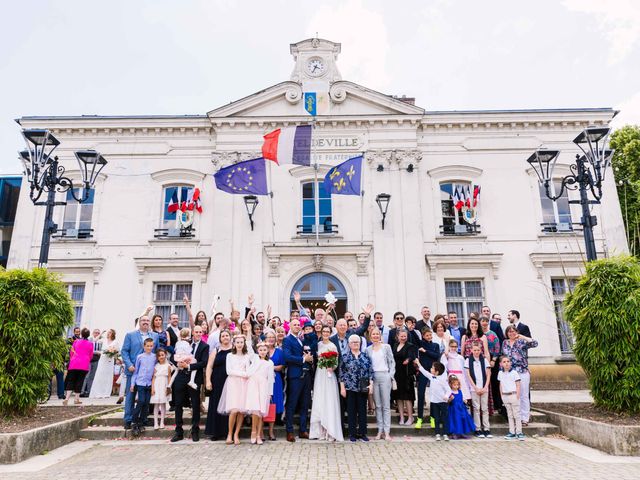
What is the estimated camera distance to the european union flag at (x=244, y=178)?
13.4 m

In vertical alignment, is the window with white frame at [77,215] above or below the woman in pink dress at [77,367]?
above

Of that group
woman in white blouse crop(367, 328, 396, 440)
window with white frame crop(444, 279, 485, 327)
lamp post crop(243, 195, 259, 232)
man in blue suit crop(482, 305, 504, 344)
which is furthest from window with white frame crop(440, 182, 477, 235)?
woman in white blouse crop(367, 328, 396, 440)

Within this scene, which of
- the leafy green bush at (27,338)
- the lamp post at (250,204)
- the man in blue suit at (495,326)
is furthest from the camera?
the lamp post at (250,204)

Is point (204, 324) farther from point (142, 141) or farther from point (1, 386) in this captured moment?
point (142, 141)

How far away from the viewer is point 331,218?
51.8 ft

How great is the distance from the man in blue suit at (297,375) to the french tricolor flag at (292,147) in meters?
7.06

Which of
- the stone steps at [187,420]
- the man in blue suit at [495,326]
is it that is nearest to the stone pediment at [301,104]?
the man in blue suit at [495,326]

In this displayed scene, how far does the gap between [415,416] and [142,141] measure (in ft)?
45.4

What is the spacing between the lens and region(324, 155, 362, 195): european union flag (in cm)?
1370

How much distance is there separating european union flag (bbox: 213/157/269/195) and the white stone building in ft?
7.56

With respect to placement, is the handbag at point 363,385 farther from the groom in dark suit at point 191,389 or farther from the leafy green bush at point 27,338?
the leafy green bush at point 27,338

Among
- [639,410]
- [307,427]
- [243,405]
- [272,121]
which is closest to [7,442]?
[243,405]

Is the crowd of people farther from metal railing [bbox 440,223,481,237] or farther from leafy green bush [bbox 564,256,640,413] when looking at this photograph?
metal railing [bbox 440,223,481,237]

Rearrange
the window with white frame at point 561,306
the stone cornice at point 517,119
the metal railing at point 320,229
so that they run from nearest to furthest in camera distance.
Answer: the window with white frame at point 561,306 → the metal railing at point 320,229 → the stone cornice at point 517,119
